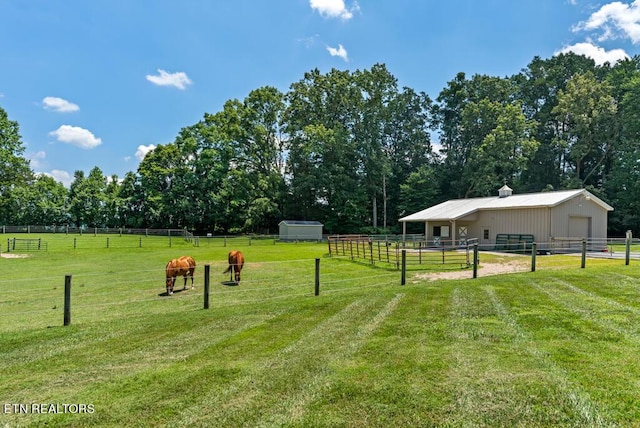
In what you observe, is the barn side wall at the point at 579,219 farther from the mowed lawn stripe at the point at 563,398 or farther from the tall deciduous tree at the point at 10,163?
the tall deciduous tree at the point at 10,163

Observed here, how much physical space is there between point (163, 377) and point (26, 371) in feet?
5.73

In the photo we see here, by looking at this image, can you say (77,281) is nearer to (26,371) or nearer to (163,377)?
(26,371)

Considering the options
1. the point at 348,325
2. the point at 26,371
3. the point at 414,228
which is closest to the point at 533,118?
the point at 414,228

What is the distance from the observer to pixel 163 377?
3852mm

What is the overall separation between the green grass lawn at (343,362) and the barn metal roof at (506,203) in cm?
1660

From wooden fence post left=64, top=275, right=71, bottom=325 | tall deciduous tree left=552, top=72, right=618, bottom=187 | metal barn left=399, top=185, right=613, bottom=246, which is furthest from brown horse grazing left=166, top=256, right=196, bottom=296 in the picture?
tall deciduous tree left=552, top=72, right=618, bottom=187

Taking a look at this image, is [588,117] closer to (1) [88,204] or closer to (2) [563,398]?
(2) [563,398]

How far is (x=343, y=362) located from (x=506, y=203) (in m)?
25.3

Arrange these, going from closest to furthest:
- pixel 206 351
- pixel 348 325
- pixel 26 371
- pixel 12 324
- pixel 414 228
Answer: pixel 26 371
pixel 206 351
pixel 348 325
pixel 12 324
pixel 414 228

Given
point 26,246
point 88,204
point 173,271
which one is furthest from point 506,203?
point 88,204

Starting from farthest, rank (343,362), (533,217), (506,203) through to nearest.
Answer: (506,203)
(533,217)
(343,362)

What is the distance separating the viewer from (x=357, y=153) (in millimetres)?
47969

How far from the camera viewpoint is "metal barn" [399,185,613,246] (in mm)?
22500

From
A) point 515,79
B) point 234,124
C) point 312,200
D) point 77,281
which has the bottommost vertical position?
point 77,281
